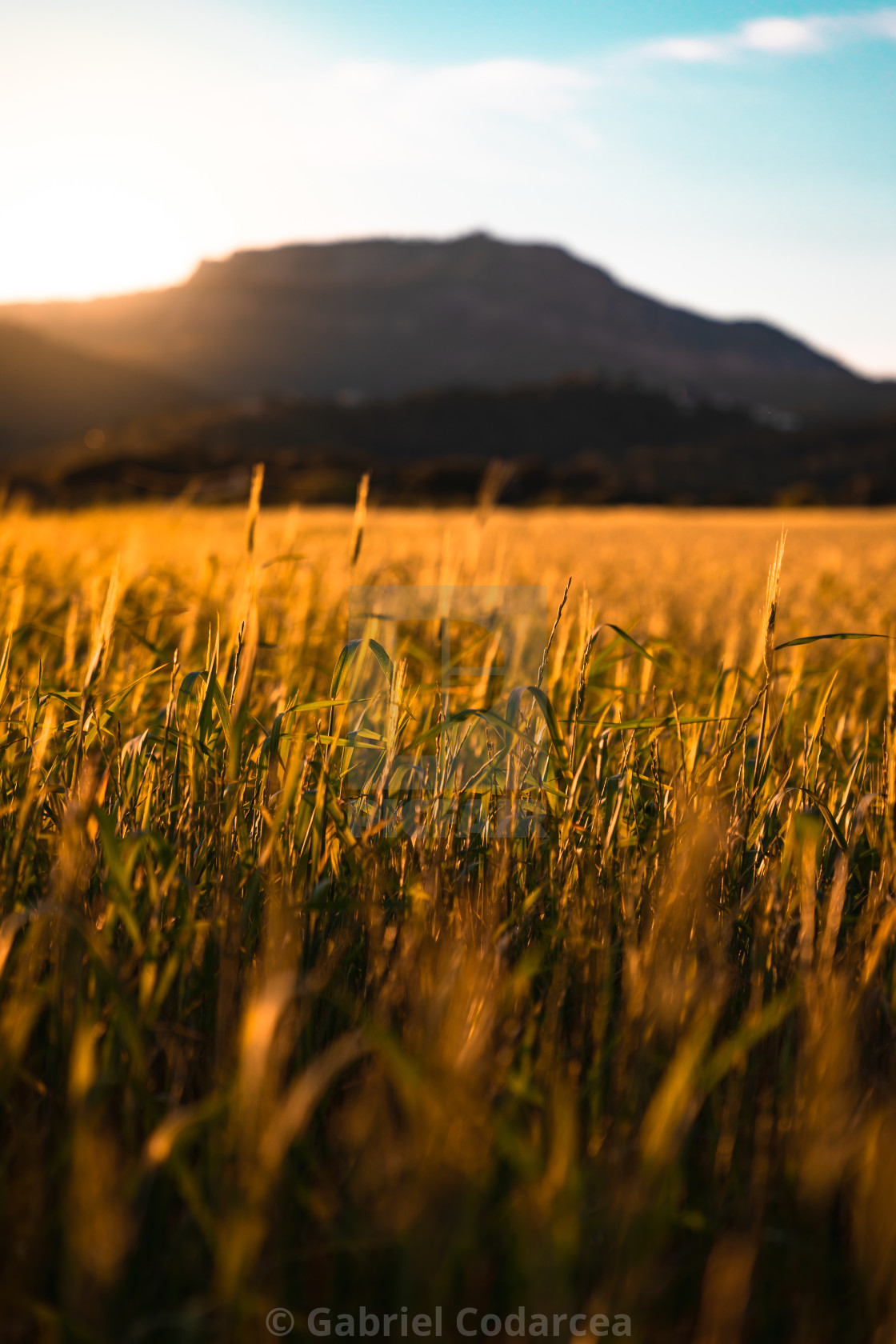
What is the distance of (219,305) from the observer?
99750 mm

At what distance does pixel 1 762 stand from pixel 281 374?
90234mm

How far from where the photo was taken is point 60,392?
63188mm

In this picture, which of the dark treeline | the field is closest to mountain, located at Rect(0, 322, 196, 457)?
the dark treeline

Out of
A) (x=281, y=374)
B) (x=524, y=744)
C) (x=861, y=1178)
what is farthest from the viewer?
(x=281, y=374)

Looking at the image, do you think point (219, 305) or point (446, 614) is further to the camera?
Result: point (219, 305)

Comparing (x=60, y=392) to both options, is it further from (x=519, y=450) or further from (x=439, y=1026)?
(x=439, y=1026)

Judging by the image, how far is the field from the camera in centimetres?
71

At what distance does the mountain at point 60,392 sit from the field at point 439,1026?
210 feet

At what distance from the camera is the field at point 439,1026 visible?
0.71 metres

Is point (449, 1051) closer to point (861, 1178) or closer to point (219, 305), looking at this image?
point (861, 1178)

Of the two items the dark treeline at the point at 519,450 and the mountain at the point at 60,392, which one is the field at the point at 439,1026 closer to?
the dark treeline at the point at 519,450

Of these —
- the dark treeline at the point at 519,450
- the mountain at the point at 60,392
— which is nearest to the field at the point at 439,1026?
the dark treeline at the point at 519,450

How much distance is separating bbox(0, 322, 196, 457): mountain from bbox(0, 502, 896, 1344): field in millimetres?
64088

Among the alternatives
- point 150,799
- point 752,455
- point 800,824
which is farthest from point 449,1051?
point 752,455
